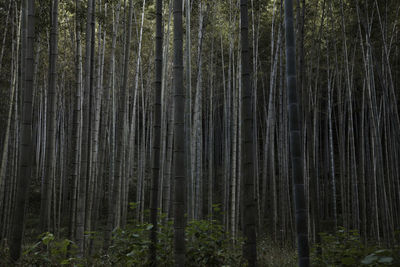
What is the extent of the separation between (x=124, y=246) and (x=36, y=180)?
1108 centimetres

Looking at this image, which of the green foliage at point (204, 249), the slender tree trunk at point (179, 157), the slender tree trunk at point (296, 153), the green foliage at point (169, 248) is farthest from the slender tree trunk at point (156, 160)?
the slender tree trunk at point (296, 153)

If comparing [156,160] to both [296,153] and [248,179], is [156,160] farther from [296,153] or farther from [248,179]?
[296,153]

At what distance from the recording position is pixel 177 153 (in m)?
2.40

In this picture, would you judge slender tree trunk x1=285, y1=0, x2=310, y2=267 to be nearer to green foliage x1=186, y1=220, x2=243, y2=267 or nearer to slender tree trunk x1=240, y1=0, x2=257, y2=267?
slender tree trunk x1=240, y1=0, x2=257, y2=267

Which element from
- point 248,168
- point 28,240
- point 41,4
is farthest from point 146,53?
point 248,168

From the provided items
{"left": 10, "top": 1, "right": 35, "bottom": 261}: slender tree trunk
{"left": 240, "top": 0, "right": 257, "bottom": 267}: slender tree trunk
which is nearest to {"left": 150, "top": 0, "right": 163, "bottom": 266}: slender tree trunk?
{"left": 240, "top": 0, "right": 257, "bottom": 267}: slender tree trunk

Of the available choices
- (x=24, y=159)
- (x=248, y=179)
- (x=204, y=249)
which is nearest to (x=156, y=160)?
(x=248, y=179)

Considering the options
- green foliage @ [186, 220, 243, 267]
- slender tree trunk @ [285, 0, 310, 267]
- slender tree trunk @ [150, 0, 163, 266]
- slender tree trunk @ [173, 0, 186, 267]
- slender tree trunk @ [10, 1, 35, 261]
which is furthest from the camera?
slender tree trunk @ [10, 1, 35, 261]

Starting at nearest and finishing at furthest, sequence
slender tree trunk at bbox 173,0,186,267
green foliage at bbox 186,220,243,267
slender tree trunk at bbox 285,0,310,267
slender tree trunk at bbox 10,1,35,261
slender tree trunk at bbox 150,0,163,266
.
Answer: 1. slender tree trunk at bbox 285,0,310,267
2. slender tree trunk at bbox 173,0,186,267
3. slender tree trunk at bbox 150,0,163,266
4. green foliage at bbox 186,220,243,267
5. slender tree trunk at bbox 10,1,35,261

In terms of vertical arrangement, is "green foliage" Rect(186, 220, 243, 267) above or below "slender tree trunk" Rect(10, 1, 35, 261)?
below

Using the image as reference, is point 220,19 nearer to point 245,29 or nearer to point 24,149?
point 245,29


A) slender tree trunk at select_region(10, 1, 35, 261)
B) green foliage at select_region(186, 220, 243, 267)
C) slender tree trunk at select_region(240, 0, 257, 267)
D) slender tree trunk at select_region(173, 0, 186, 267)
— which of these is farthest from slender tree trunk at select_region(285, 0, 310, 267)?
slender tree trunk at select_region(10, 1, 35, 261)

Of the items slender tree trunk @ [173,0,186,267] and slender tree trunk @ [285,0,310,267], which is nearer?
slender tree trunk @ [285,0,310,267]

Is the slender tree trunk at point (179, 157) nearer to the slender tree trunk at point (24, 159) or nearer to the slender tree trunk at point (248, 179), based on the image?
the slender tree trunk at point (248, 179)
